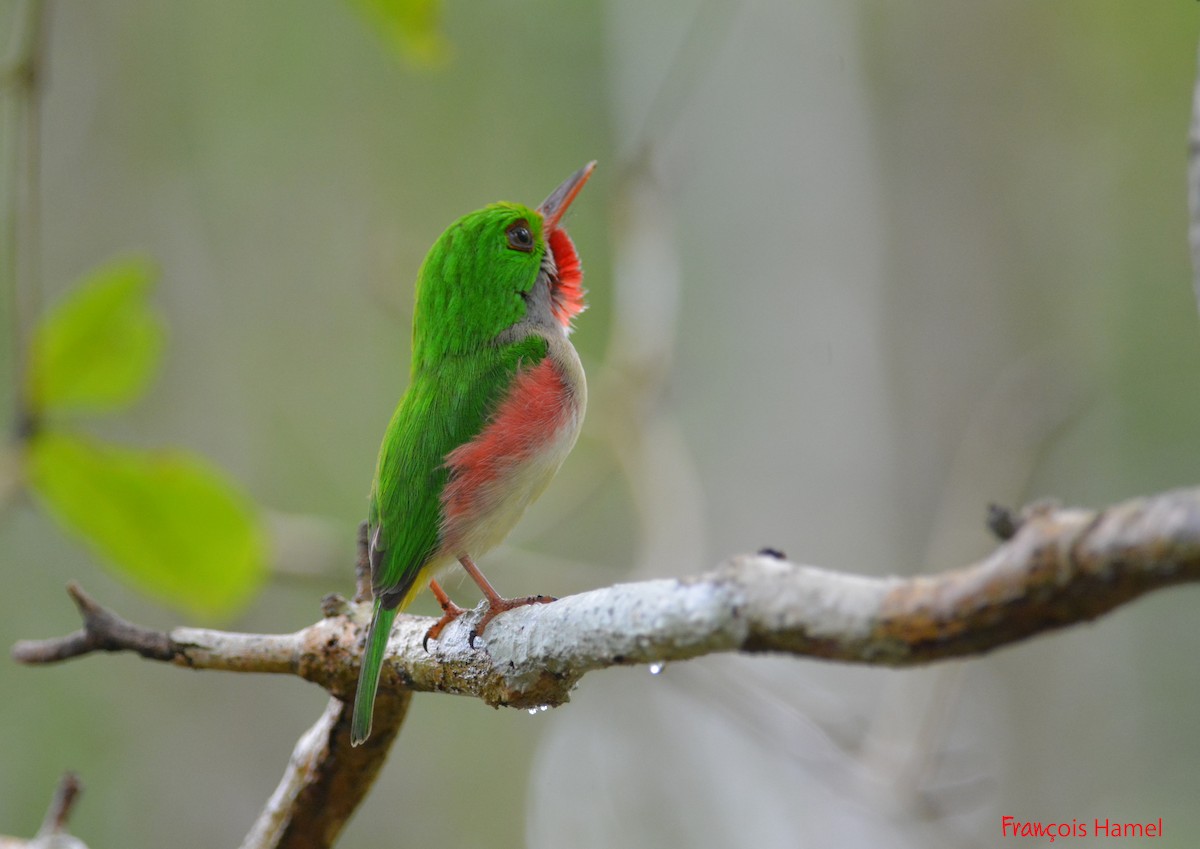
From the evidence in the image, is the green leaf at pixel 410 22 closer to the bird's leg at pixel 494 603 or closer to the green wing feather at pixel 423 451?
the green wing feather at pixel 423 451

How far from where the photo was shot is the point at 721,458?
259 inches

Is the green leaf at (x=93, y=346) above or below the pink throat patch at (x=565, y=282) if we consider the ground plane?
below

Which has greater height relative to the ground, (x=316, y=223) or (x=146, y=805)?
(x=316, y=223)

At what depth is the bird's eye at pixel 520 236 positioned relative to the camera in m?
2.99

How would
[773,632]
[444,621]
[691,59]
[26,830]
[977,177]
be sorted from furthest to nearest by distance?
[26,830] → [691,59] → [977,177] → [444,621] → [773,632]

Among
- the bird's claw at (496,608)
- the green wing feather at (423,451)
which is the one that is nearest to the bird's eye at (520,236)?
the green wing feather at (423,451)

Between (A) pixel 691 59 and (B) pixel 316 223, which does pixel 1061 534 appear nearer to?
(A) pixel 691 59

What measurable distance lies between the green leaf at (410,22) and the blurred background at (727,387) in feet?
0.40

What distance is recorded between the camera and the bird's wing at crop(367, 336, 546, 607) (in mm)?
2477

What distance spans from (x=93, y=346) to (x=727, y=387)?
4799 mm

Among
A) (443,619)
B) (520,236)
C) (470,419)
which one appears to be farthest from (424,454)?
(520,236)

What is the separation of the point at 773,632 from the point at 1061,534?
0.31 meters

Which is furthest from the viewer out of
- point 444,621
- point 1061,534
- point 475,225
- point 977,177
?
point 977,177

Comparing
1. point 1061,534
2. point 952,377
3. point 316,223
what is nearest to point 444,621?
point 1061,534
